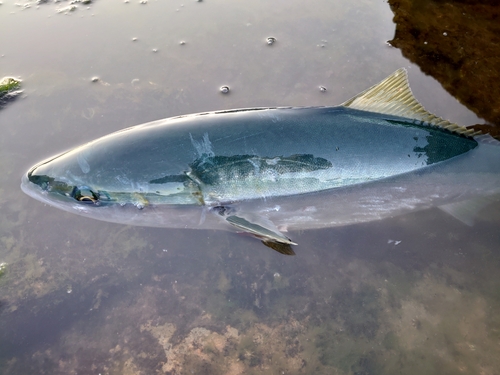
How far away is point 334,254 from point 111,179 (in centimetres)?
153

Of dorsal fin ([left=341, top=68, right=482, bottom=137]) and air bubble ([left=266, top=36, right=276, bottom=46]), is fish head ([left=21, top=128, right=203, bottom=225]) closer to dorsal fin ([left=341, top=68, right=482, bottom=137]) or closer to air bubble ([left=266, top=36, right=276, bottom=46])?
dorsal fin ([left=341, top=68, right=482, bottom=137])

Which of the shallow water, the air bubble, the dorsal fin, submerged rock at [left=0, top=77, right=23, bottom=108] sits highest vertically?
submerged rock at [left=0, top=77, right=23, bottom=108]

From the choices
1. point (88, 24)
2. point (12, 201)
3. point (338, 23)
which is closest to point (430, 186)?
point (338, 23)

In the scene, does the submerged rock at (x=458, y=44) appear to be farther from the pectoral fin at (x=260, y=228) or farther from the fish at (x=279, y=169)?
the pectoral fin at (x=260, y=228)

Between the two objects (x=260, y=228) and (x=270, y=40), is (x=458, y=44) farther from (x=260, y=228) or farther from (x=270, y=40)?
(x=260, y=228)

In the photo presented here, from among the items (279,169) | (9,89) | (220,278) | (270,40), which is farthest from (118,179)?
(270,40)

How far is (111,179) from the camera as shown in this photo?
7.36ft

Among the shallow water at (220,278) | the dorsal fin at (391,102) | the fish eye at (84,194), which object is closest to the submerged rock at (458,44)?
the shallow water at (220,278)

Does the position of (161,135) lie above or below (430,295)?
above

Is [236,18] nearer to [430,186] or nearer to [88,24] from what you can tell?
[88,24]

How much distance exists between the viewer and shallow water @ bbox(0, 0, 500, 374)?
2045 millimetres

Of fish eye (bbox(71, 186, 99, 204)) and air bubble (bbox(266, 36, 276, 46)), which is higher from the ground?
air bubble (bbox(266, 36, 276, 46))

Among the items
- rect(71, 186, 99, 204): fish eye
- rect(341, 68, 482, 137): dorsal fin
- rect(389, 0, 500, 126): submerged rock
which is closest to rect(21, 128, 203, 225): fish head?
rect(71, 186, 99, 204): fish eye

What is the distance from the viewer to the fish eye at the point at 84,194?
2252 mm
